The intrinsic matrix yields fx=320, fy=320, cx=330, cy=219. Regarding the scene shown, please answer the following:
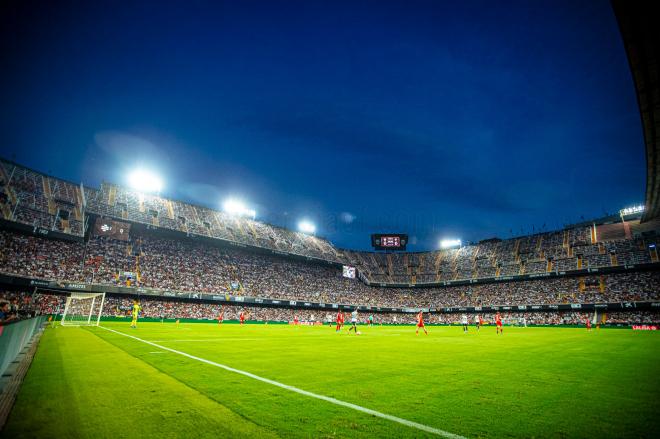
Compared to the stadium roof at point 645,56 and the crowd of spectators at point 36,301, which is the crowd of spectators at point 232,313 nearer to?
the crowd of spectators at point 36,301

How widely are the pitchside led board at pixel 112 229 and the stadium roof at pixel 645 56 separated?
5195cm

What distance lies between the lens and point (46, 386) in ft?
19.5

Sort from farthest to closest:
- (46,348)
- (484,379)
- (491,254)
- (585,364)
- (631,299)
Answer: (491,254), (631,299), (46,348), (585,364), (484,379)

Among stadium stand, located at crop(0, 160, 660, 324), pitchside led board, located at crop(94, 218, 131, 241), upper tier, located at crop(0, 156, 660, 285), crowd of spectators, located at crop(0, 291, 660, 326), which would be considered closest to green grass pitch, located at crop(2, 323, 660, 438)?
crowd of spectators, located at crop(0, 291, 660, 326)

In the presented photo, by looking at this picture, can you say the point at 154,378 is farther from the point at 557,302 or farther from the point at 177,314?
the point at 557,302

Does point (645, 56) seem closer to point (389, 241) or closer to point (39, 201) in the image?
point (39, 201)

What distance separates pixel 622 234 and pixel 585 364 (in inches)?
2407

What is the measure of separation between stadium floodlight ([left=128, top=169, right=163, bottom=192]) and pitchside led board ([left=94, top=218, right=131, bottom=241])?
9629mm

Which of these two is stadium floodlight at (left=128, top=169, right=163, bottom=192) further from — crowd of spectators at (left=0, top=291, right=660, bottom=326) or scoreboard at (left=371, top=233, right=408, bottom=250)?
scoreboard at (left=371, top=233, right=408, bottom=250)

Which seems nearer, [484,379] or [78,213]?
[484,379]

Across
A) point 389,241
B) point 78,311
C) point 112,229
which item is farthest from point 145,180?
point 389,241

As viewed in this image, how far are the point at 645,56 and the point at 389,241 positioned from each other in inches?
2587

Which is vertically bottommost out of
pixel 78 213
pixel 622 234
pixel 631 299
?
pixel 631 299

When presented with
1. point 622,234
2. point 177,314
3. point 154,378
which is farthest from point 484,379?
point 622,234
